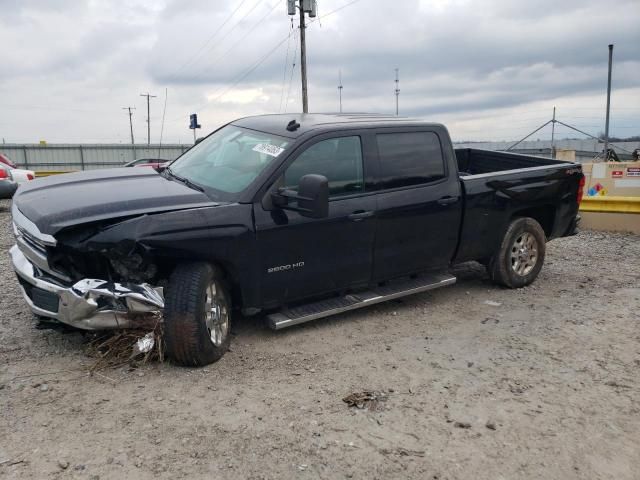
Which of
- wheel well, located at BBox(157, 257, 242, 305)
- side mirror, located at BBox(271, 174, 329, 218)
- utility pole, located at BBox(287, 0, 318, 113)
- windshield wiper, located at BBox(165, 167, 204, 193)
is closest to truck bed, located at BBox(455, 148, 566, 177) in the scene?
side mirror, located at BBox(271, 174, 329, 218)

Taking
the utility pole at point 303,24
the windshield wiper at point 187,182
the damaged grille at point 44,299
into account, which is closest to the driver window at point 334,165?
the windshield wiper at point 187,182

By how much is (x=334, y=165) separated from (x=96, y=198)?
1.88 meters

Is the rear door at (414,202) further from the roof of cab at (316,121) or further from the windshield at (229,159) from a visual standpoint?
the windshield at (229,159)

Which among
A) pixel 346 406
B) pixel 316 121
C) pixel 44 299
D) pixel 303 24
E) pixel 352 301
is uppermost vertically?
pixel 303 24

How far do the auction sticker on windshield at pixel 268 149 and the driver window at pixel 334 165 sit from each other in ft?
0.53

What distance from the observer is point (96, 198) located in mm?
4051

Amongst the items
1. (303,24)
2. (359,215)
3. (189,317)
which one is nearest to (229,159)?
(359,215)

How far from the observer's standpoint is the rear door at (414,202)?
4.97 meters

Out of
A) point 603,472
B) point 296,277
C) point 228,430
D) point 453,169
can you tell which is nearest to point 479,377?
point 603,472

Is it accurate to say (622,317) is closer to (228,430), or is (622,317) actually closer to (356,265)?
(356,265)

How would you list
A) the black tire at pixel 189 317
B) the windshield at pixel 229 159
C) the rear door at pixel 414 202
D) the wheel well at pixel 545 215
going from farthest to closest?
the wheel well at pixel 545 215 → the rear door at pixel 414 202 → the windshield at pixel 229 159 → the black tire at pixel 189 317

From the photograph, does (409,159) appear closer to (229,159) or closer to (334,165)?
(334,165)

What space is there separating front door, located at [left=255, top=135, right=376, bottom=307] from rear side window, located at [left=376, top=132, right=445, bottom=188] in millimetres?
260

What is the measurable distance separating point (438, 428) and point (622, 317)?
294 centimetres
